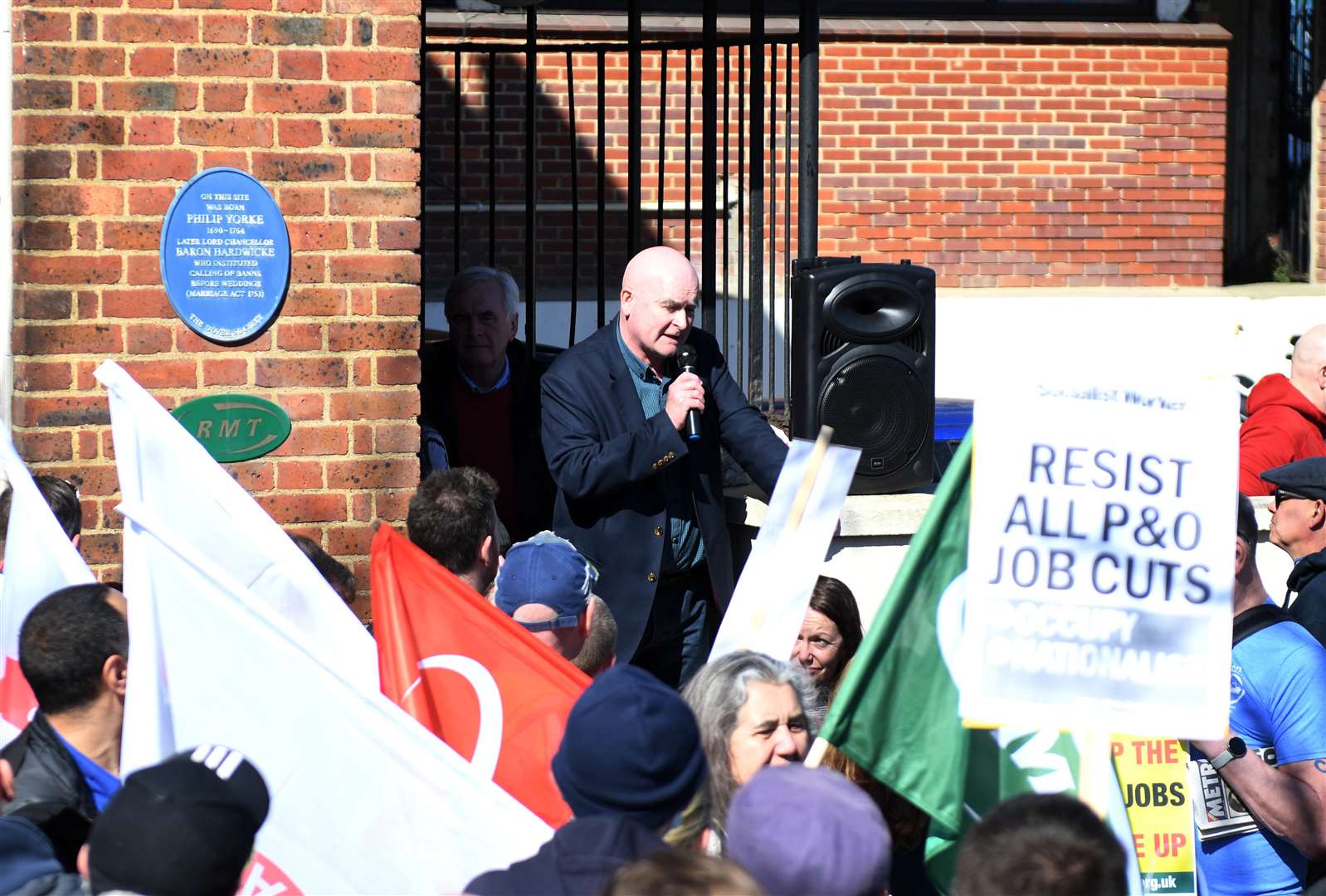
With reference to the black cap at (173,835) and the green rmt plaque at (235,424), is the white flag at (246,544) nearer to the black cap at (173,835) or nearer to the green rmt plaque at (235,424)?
the green rmt plaque at (235,424)

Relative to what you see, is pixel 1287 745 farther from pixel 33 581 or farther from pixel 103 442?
pixel 103 442

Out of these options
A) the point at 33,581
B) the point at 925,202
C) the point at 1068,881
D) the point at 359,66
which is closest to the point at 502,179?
the point at 925,202

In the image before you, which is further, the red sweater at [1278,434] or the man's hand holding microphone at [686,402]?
the red sweater at [1278,434]

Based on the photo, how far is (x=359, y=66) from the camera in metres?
4.68

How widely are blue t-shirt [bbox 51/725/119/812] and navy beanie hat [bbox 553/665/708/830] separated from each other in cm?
107

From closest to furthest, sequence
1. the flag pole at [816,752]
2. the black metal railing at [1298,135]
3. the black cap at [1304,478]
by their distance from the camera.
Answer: the flag pole at [816,752] < the black cap at [1304,478] < the black metal railing at [1298,135]

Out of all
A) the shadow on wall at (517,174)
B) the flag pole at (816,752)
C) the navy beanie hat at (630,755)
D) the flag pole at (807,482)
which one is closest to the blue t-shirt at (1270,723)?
the flag pole at (807,482)

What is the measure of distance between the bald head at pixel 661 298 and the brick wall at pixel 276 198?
2.14 ft

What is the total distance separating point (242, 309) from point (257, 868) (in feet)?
7.33

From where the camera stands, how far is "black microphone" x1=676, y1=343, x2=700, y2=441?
14.8ft

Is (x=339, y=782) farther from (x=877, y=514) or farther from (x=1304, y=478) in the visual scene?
(x=877, y=514)

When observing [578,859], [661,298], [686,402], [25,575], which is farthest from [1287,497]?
[25,575]

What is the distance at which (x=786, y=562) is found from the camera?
3.27 meters

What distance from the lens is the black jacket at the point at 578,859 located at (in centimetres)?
236
